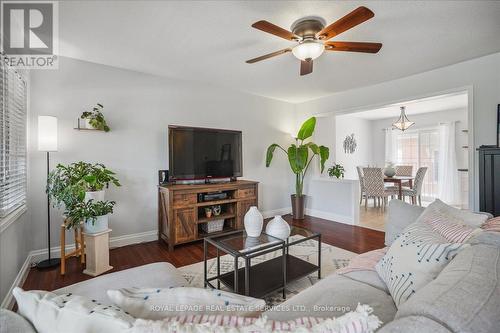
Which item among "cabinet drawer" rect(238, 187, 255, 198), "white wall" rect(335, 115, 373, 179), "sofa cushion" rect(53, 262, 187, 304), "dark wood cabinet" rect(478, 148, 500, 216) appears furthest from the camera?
"white wall" rect(335, 115, 373, 179)

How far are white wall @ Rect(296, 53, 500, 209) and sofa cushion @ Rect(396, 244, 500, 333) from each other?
2926 millimetres

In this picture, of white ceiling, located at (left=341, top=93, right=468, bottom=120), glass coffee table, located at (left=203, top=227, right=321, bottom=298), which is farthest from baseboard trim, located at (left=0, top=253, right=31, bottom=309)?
white ceiling, located at (left=341, top=93, right=468, bottom=120)

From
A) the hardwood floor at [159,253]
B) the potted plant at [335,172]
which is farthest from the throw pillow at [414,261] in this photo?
the potted plant at [335,172]

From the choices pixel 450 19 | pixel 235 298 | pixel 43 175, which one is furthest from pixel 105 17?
pixel 450 19

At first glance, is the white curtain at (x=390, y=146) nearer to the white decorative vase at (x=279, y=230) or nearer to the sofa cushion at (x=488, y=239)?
the white decorative vase at (x=279, y=230)

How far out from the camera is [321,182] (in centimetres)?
469

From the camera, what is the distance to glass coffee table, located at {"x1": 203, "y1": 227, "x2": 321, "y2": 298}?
1.76 meters

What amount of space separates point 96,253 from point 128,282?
1.45 m

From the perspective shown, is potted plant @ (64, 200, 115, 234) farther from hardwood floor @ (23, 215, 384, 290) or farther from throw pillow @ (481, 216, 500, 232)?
throw pillow @ (481, 216, 500, 232)

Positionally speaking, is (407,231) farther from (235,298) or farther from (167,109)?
(167,109)

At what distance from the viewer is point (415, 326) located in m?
0.49

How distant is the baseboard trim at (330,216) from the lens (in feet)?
13.9

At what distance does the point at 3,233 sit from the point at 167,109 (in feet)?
7.27

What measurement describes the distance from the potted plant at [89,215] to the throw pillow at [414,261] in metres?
2.48
